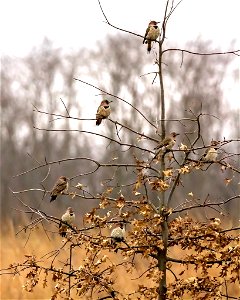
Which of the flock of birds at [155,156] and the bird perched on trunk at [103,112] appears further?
the bird perched on trunk at [103,112]

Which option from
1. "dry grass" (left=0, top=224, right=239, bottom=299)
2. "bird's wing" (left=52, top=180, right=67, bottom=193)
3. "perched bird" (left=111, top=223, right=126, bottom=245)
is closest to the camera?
"perched bird" (left=111, top=223, right=126, bottom=245)

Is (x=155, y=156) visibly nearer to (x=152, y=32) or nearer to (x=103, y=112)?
(x=103, y=112)

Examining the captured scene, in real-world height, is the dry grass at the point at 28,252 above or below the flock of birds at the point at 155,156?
above

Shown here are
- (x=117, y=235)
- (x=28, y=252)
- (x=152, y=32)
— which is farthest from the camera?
(x=28, y=252)

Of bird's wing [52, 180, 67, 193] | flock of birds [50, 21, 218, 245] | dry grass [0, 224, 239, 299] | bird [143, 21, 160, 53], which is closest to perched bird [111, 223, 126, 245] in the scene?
flock of birds [50, 21, 218, 245]

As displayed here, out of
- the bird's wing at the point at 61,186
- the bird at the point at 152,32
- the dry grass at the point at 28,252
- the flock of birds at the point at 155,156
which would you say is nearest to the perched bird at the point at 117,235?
the flock of birds at the point at 155,156

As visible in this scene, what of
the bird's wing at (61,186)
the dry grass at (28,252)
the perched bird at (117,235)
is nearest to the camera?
the perched bird at (117,235)

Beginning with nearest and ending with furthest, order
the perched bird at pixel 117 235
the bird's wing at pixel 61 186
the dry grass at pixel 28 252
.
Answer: the perched bird at pixel 117 235 → the bird's wing at pixel 61 186 → the dry grass at pixel 28 252

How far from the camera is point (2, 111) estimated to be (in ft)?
19.6

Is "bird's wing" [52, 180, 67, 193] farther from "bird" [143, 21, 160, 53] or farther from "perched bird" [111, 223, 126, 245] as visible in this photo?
"bird" [143, 21, 160, 53]

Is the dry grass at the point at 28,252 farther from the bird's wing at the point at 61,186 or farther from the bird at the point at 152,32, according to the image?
the bird at the point at 152,32

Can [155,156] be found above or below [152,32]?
below

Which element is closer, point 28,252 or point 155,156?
point 155,156

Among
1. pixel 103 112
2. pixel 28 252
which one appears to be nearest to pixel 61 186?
pixel 103 112
